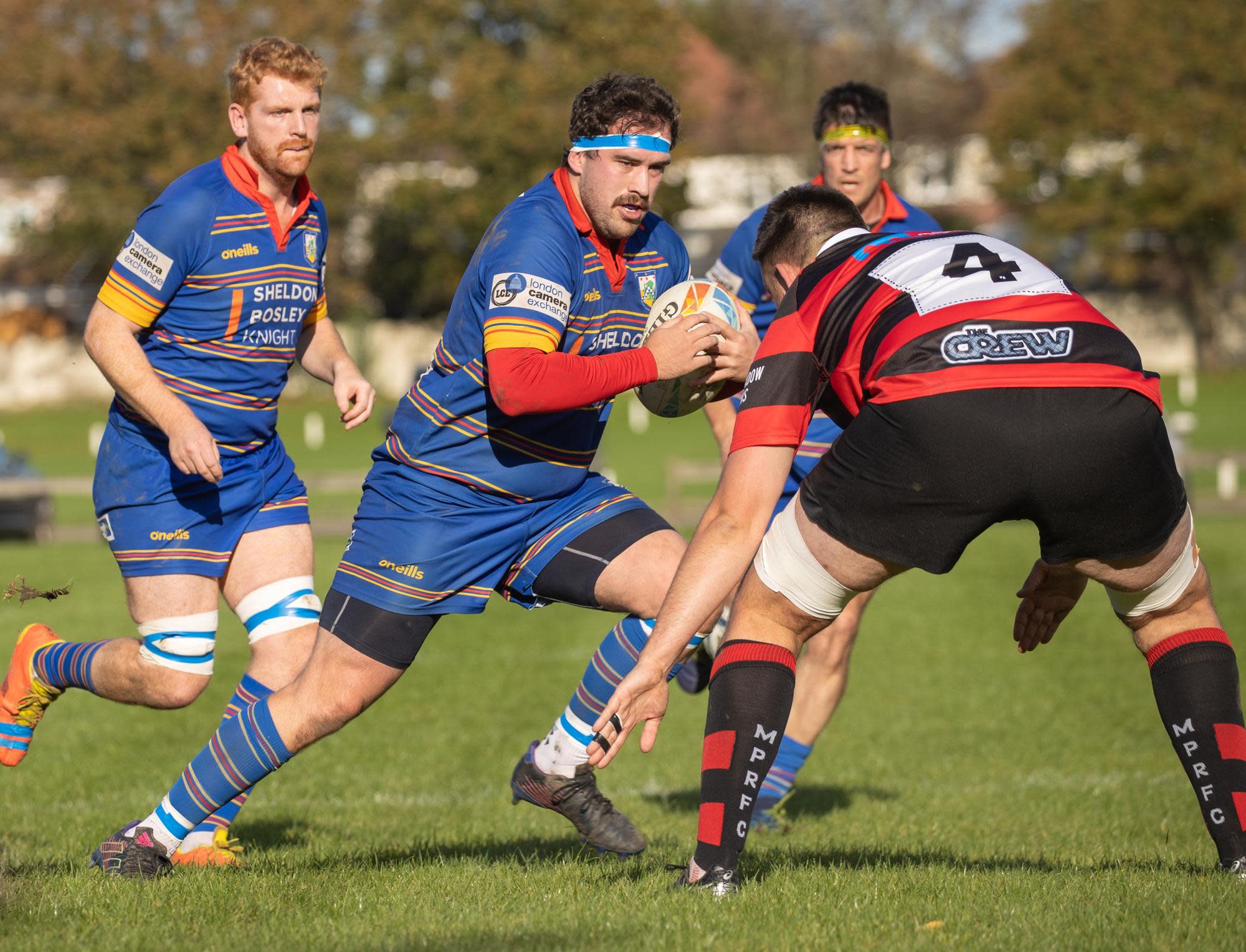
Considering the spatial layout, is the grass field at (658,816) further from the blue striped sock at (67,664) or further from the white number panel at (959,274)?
the white number panel at (959,274)

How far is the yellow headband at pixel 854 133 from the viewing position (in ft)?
22.8

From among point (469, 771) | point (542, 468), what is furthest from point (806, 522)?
point (469, 771)

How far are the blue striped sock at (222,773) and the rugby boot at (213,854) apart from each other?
0.78ft

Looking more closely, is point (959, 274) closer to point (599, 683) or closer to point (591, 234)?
point (591, 234)

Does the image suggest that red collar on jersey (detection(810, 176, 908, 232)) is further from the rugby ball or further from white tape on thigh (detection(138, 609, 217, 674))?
white tape on thigh (detection(138, 609, 217, 674))

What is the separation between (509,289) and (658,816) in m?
3.21

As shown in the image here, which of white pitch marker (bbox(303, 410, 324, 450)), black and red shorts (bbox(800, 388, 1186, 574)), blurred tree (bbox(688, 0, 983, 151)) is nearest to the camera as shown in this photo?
black and red shorts (bbox(800, 388, 1186, 574))

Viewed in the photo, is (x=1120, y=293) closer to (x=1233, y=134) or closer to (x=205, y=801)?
(x=1233, y=134)

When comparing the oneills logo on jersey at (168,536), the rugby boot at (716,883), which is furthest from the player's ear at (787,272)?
the oneills logo on jersey at (168,536)

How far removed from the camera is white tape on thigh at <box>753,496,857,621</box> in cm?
416

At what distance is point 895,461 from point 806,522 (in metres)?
0.33

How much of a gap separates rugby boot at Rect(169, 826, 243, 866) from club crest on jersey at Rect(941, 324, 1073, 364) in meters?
3.02

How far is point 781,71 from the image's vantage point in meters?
59.2

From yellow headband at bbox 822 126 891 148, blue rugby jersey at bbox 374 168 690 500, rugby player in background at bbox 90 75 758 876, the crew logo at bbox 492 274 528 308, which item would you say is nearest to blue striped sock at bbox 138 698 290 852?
rugby player in background at bbox 90 75 758 876
